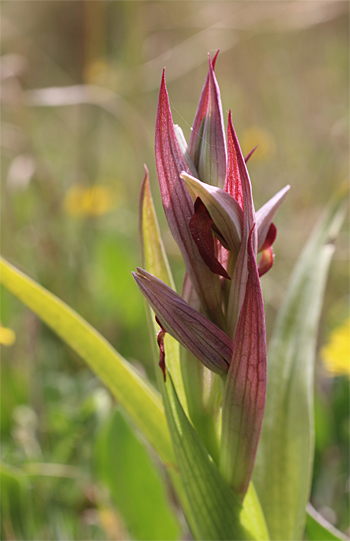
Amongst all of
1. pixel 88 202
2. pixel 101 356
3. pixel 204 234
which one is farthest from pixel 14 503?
pixel 88 202

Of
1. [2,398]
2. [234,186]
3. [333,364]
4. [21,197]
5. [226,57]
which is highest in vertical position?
[226,57]

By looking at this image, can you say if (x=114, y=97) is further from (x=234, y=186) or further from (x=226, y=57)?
(x=226, y=57)

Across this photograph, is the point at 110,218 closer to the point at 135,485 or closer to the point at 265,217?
the point at 135,485

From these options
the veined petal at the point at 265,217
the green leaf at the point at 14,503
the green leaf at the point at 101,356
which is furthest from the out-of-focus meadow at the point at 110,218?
the green leaf at the point at 101,356

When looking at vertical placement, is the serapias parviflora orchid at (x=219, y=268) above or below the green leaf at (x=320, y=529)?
above

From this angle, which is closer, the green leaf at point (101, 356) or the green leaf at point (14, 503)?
the green leaf at point (101, 356)

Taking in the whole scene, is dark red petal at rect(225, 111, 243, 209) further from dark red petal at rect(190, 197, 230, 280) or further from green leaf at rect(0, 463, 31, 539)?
green leaf at rect(0, 463, 31, 539)

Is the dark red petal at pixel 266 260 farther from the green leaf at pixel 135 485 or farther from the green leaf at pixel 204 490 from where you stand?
the green leaf at pixel 135 485

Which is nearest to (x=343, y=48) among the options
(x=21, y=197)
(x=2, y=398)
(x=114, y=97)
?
(x=114, y=97)
